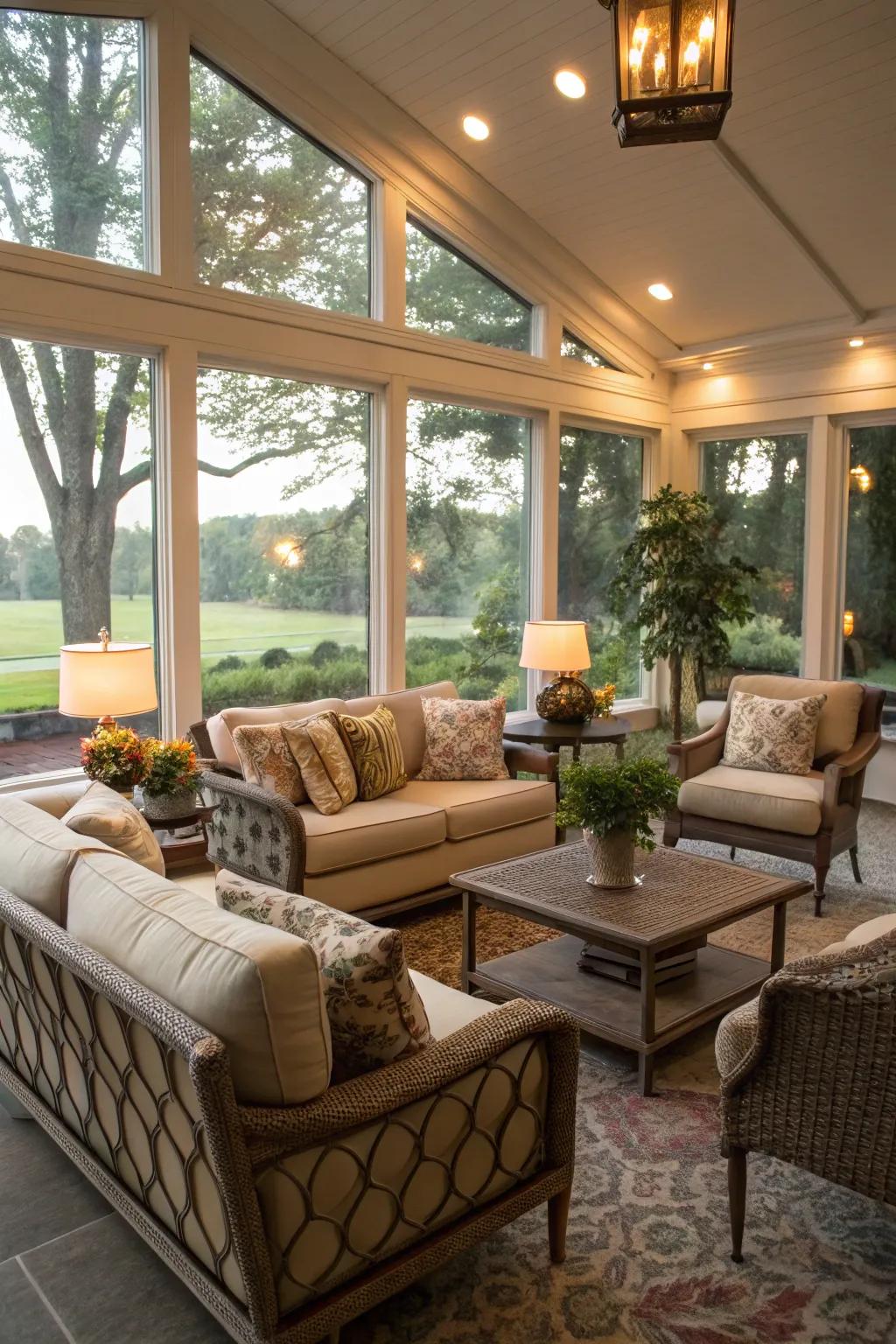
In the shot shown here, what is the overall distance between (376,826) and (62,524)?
1.86 m

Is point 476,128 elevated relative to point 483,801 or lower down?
elevated

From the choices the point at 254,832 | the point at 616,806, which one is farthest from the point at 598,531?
the point at 616,806

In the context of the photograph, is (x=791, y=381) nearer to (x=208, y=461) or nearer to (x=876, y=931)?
(x=208, y=461)

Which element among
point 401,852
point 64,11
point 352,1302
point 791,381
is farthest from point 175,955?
point 791,381

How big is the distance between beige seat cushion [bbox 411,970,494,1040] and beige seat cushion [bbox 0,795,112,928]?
824 mm

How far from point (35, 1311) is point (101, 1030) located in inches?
23.4

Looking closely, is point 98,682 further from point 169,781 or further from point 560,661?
point 560,661

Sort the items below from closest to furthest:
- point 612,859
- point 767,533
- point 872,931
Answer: point 872,931
point 612,859
point 767,533

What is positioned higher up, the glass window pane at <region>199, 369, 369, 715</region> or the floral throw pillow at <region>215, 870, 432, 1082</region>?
the glass window pane at <region>199, 369, 369, 715</region>

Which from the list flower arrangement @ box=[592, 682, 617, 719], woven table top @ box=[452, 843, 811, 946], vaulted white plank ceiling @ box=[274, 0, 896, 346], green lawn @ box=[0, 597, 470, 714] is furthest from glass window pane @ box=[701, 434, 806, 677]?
woven table top @ box=[452, 843, 811, 946]

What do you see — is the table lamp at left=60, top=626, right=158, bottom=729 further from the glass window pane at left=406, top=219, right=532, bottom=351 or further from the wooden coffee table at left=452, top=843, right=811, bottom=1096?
the glass window pane at left=406, top=219, right=532, bottom=351

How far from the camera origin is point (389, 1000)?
1.87m

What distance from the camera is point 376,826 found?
4016mm

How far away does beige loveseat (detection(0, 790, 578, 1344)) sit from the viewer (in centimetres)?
165
